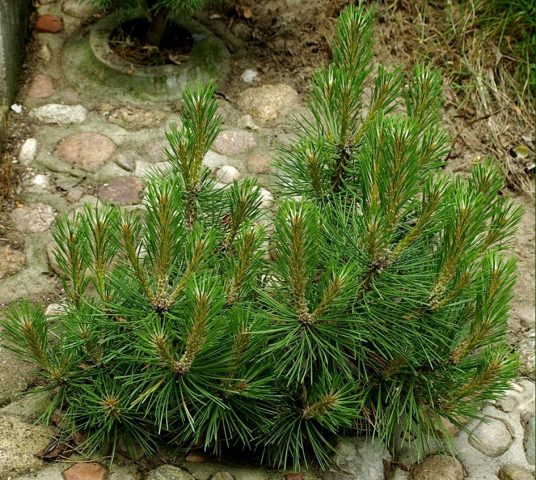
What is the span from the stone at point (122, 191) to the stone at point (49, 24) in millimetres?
1028

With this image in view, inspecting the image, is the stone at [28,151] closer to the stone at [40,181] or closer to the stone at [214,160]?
the stone at [40,181]

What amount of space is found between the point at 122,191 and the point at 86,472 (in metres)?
1.31

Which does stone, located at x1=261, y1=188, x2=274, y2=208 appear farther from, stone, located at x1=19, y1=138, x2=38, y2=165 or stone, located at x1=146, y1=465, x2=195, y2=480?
stone, located at x1=146, y1=465, x2=195, y2=480

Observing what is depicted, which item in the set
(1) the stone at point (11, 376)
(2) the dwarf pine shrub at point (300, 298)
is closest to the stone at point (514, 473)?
(2) the dwarf pine shrub at point (300, 298)

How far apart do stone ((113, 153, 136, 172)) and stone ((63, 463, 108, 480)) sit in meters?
1.42

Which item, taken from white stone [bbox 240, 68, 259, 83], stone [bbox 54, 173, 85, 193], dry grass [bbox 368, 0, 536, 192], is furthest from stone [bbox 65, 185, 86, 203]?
dry grass [bbox 368, 0, 536, 192]

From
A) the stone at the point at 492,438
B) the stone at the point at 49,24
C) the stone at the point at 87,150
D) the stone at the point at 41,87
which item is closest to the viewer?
the stone at the point at 492,438

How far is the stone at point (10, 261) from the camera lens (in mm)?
2996

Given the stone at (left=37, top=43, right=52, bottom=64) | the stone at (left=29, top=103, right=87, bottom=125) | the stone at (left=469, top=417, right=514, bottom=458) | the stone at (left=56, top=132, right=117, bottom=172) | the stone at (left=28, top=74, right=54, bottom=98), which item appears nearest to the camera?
the stone at (left=469, top=417, right=514, bottom=458)

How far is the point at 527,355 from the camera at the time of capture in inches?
125

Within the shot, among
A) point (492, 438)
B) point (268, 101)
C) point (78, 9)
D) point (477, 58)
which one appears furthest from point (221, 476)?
point (78, 9)

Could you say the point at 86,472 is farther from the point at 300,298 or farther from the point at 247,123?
the point at 247,123

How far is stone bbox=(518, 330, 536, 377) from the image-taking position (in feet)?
10.3

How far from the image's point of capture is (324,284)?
6.88 ft
